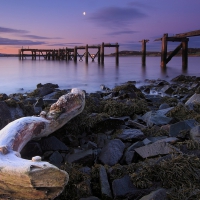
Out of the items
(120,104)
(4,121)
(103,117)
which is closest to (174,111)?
(120,104)

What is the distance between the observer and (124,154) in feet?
13.0

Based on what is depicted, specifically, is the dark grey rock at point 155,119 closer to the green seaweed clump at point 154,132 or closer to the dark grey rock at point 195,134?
the green seaweed clump at point 154,132

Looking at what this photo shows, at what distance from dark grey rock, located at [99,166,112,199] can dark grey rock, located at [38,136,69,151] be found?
3.51 feet

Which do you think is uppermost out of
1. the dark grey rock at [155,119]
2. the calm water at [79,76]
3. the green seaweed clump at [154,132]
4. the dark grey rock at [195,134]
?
the dark grey rock at [195,134]

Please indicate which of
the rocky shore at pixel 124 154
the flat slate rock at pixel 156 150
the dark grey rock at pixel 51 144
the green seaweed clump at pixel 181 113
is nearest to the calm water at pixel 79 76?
the green seaweed clump at pixel 181 113

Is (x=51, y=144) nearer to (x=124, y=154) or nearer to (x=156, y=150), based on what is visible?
(x=124, y=154)

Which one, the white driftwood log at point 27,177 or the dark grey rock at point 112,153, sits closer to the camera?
the white driftwood log at point 27,177

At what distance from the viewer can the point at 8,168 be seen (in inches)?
95.8

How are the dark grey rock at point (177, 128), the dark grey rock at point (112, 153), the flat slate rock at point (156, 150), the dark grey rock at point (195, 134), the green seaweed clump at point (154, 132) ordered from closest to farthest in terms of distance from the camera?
the flat slate rock at point (156, 150), the dark grey rock at point (112, 153), the dark grey rock at point (195, 134), the dark grey rock at point (177, 128), the green seaweed clump at point (154, 132)

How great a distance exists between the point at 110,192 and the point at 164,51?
22.4m

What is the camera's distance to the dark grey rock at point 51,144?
163 inches

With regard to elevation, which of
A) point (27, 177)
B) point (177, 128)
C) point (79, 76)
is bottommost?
point (79, 76)

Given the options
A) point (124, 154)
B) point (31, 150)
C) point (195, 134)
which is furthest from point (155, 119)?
point (31, 150)

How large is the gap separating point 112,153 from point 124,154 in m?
0.18
